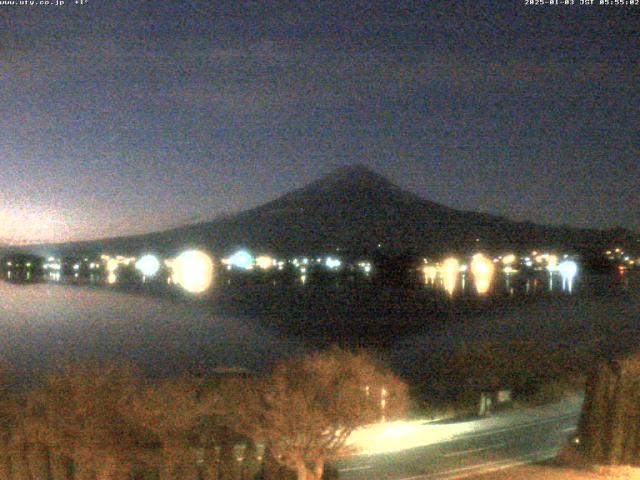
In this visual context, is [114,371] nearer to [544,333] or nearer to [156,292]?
[544,333]

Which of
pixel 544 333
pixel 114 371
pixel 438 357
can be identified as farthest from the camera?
pixel 544 333

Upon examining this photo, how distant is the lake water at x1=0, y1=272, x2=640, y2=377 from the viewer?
2648 cm

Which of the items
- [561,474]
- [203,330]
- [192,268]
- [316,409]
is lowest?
[561,474]

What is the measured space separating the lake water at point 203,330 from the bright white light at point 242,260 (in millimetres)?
8892

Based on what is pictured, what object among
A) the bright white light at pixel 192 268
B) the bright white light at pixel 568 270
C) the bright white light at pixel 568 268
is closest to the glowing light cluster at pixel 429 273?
the bright white light at pixel 568 270

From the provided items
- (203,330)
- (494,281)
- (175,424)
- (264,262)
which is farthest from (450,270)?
(175,424)

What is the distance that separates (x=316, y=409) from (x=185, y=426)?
1345mm

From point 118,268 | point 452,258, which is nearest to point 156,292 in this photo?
point 118,268

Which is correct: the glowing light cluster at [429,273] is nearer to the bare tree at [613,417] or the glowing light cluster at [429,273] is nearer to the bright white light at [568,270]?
the bright white light at [568,270]

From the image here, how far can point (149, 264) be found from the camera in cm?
5538

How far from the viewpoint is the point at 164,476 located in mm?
10023

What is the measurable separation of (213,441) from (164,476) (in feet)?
2.08

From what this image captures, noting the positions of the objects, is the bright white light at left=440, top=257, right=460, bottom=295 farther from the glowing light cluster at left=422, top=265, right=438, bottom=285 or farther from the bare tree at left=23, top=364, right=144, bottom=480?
the bare tree at left=23, top=364, right=144, bottom=480

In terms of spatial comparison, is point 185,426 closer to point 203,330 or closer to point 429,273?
point 203,330
